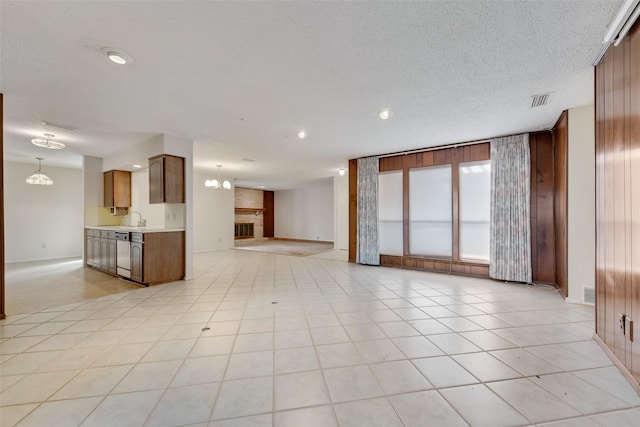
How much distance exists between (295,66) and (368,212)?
423 cm

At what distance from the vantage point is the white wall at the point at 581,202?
330cm

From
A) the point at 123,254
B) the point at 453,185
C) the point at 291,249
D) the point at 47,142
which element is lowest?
the point at 291,249

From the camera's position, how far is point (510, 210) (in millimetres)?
4539

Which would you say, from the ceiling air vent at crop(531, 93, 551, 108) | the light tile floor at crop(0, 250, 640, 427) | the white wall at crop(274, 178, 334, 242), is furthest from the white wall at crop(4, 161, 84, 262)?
the ceiling air vent at crop(531, 93, 551, 108)

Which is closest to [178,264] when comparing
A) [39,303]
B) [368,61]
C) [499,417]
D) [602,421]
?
[39,303]

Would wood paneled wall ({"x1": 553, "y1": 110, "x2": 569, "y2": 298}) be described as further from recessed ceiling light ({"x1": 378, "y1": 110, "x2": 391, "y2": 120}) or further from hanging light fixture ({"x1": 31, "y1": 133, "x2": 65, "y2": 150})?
hanging light fixture ({"x1": 31, "y1": 133, "x2": 65, "y2": 150})

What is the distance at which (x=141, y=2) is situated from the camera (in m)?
1.69

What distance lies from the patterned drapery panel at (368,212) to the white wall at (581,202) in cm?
333

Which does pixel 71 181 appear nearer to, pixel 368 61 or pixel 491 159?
pixel 368 61

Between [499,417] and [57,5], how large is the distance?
12.8 feet

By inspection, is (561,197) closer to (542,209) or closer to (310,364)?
(542,209)

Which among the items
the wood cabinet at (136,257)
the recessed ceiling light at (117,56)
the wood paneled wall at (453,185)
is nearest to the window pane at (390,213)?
the wood paneled wall at (453,185)

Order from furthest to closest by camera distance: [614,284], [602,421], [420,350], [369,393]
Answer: [420,350]
[614,284]
[369,393]
[602,421]

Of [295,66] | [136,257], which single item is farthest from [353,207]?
[136,257]
